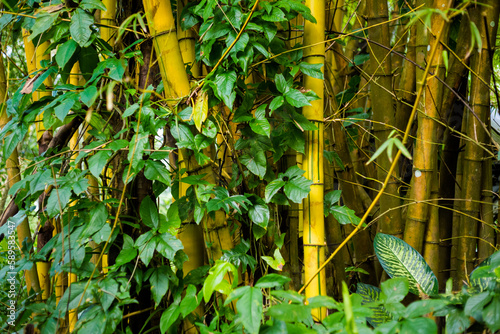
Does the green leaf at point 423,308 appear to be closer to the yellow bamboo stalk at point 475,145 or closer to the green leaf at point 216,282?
the green leaf at point 216,282

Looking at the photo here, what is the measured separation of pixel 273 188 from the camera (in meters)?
0.82

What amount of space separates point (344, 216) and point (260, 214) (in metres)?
0.21

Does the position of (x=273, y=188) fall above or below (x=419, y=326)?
above

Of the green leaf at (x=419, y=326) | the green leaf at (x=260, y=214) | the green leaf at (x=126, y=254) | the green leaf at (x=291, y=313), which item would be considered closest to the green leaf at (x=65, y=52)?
the green leaf at (x=126, y=254)

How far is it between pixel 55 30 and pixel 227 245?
623 millimetres

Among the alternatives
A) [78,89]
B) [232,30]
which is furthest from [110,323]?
[232,30]

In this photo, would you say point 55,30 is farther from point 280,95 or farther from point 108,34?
point 280,95

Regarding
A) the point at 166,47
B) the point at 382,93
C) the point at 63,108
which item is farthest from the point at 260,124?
the point at 382,93

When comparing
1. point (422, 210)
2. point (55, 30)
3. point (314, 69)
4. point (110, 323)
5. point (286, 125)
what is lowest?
point (110, 323)

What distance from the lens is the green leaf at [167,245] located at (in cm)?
77

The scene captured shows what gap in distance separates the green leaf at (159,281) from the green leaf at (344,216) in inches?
15.8

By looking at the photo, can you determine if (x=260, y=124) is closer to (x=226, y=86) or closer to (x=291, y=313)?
(x=226, y=86)

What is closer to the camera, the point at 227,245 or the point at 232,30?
the point at 232,30

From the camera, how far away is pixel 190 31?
1025mm
